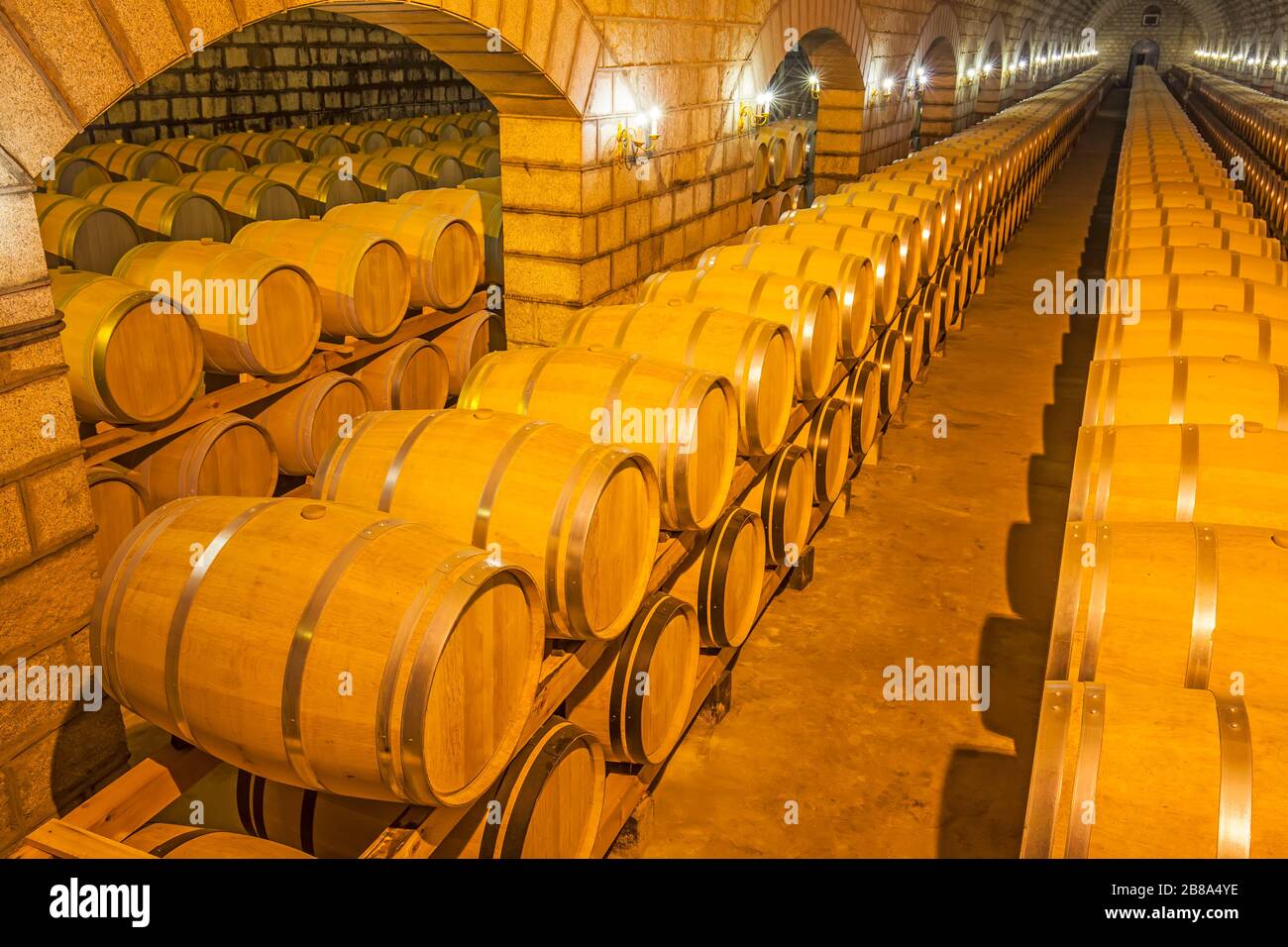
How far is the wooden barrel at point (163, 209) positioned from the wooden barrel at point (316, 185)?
4.45 feet

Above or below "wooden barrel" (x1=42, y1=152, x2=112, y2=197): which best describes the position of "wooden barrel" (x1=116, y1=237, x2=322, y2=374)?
below

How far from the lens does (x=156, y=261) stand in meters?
5.04

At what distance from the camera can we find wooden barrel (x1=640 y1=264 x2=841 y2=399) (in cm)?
473

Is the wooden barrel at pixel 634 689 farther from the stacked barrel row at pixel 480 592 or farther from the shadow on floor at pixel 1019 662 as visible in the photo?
the shadow on floor at pixel 1019 662

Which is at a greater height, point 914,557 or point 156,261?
point 156,261

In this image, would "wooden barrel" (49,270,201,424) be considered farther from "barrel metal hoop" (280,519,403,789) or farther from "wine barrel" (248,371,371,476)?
"barrel metal hoop" (280,519,403,789)

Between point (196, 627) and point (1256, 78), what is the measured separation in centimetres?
4522

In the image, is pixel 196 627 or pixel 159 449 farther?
pixel 159 449

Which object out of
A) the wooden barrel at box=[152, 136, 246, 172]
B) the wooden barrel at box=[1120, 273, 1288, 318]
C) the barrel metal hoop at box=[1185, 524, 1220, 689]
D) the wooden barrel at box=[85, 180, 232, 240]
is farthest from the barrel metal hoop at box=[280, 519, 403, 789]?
the wooden barrel at box=[152, 136, 246, 172]

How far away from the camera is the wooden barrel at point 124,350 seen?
13.6 feet

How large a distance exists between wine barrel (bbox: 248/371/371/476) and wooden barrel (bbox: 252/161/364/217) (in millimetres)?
3197

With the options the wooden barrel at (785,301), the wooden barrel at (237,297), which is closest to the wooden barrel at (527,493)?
the wooden barrel at (785,301)

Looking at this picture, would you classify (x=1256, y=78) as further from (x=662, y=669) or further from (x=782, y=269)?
(x=662, y=669)
